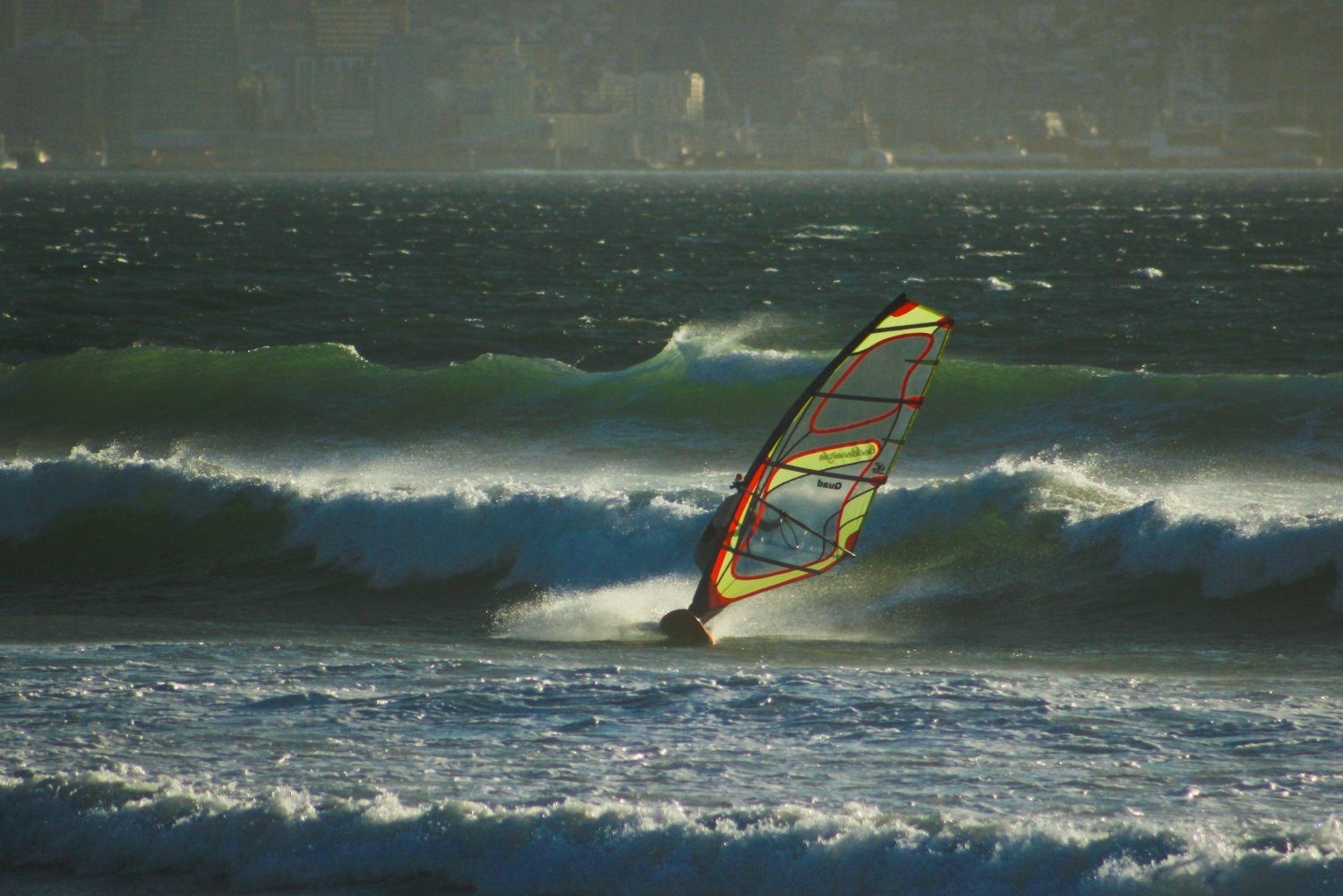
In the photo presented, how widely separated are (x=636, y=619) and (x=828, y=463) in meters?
1.74

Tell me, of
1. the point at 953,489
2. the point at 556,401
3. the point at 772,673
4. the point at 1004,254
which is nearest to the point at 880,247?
the point at 1004,254

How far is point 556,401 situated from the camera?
55.4 ft

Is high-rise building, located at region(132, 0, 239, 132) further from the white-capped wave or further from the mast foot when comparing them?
the white-capped wave

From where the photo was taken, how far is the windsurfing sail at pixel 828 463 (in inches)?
306

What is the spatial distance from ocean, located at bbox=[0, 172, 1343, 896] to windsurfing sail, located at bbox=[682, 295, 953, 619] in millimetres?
459

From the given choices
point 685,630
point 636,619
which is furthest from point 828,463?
point 636,619

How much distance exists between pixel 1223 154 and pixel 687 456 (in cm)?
18749

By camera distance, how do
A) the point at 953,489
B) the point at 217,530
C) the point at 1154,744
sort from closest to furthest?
the point at 1154,744, the point at 953,489, the point at 217,530

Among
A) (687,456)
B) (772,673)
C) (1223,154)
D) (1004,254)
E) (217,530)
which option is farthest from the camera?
(1223,154)

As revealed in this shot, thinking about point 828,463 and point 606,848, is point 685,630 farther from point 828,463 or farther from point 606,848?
point 606,848

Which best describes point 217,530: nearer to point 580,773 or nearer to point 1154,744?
point 580,773

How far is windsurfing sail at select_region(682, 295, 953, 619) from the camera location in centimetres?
778

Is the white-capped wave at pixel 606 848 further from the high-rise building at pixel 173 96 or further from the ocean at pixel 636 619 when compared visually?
the high-rise building at pixel 173 96

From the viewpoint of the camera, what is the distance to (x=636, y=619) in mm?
9164
